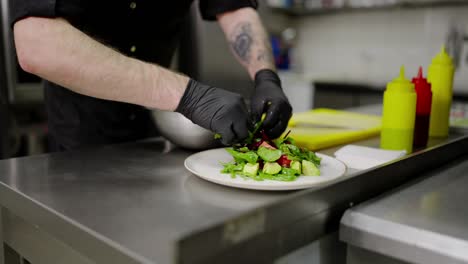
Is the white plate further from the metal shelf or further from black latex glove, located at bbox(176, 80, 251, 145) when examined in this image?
the metal shelf

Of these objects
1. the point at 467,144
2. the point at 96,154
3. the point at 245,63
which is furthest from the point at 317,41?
the point at 96,154

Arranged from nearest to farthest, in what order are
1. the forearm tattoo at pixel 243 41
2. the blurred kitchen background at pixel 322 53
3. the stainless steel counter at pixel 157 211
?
1. the stainless steel counter at pixel 157 211
2. the forearm tattoo at pixel 243 41
3. the blurred kitchen background at pixel 322 53

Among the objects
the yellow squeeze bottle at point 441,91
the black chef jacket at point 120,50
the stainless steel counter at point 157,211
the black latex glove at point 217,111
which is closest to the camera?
the stainless steel counter at point 157,211

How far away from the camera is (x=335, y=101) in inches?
138

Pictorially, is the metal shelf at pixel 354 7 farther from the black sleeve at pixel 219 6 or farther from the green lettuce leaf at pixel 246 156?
the green lettuce leaf at pixel 246 156

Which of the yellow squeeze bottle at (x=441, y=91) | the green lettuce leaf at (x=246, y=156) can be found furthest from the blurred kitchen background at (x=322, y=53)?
the green lettuce leaf at (x=246, y=156)

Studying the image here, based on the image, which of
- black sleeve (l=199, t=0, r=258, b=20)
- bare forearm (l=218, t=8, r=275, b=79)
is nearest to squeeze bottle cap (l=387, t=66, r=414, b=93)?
bare forearm (l=218, t=8, r=275, b=79)

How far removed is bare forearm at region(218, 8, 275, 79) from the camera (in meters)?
1.54

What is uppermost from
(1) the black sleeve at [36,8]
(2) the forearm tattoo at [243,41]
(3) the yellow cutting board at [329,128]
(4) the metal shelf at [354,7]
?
(4) the metal shelf at [354,7]

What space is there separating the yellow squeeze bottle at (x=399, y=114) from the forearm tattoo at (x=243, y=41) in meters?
0.57

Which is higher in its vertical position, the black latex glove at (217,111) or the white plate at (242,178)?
the black latex glove at (217,111)

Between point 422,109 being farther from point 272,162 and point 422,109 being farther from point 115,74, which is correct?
point 115,74

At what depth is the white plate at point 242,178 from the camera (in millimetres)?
842

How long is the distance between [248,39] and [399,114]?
2.19 feet
